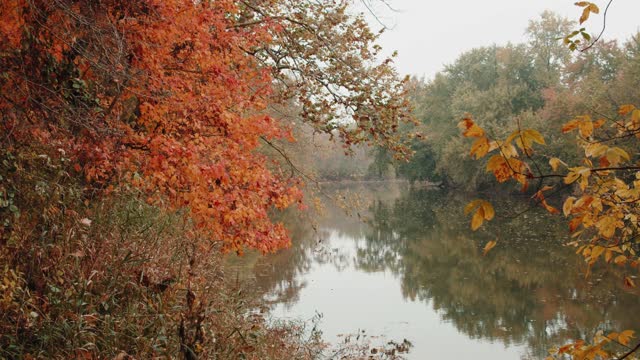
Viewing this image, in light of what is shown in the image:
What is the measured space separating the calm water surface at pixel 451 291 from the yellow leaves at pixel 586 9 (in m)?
6.74

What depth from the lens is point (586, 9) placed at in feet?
8.17

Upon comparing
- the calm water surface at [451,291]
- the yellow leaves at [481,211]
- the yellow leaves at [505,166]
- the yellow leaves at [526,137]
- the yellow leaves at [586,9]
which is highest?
the yellow leaves at [586,9]

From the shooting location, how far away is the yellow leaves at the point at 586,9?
244cm

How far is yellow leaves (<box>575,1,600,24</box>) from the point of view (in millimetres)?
2439

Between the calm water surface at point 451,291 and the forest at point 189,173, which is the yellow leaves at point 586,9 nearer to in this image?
the forest at point 189,173

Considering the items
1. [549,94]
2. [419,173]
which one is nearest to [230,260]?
[549,94]

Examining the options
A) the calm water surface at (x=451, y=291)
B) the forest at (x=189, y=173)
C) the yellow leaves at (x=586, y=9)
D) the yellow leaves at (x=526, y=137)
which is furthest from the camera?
the calm water surface at (x=451, y=291)

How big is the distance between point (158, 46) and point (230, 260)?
35.9ft

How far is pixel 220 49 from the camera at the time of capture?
25.0 ft

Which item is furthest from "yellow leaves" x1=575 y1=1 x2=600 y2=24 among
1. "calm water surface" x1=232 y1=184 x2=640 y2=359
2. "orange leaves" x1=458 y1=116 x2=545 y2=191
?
"calm water surface" x1=232 y1=184 x2=640 y2=359

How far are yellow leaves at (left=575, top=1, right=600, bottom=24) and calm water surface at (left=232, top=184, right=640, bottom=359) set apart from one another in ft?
22.1

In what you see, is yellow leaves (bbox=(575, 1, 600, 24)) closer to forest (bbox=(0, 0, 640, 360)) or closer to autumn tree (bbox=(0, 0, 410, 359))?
forest (bbox=(0, 0, 640, 360))

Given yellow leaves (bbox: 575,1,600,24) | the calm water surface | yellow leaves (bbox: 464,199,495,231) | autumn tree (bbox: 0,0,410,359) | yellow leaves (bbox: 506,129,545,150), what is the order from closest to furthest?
yellow leaves (bbox: 506,129,545,150), yellow leaves (bbox: 464,199,495,231), yellow leaves (bbox: 575,1,600,24), autumn tree (bbox: 0,0,410,359), the calm water surface

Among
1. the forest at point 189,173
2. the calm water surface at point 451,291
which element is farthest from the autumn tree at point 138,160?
the calm water surface at point 451,291
